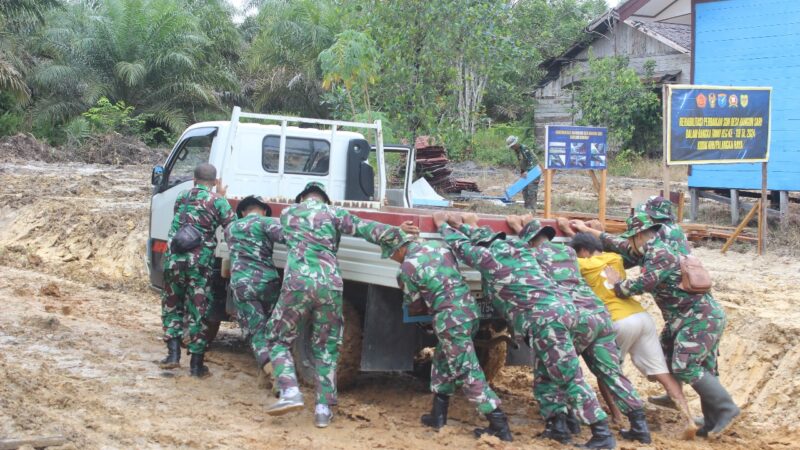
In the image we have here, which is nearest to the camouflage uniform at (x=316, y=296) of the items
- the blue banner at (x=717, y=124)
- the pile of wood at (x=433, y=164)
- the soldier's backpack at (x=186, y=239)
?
the soldier's backpack at (x=186, y=239)

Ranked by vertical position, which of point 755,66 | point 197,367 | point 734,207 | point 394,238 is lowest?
point 197,367

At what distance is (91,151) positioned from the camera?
891 inches

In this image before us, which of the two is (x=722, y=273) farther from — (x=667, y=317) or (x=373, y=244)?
(x=373, y=244)

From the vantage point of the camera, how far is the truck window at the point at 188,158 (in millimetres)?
8789

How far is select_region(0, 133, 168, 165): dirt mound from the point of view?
72.0 ft

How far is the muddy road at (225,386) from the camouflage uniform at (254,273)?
0.64 metres

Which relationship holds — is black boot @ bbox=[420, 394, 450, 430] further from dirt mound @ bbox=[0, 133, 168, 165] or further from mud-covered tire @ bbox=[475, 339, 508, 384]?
dirt mound @ bbox=[0, 133, 168, 165]

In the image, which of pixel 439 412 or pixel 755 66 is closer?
pixel 439 412

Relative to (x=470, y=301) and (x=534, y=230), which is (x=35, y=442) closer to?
(x=470, y=301)

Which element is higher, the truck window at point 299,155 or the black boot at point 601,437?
the truck window at point 299,155

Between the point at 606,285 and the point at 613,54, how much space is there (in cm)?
1997

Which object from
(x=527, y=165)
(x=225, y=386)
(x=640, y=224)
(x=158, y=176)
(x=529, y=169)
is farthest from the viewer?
(x=527, y=165)

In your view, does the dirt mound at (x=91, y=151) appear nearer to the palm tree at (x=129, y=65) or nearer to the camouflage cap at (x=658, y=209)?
the palm tree at (x=129, y=65)

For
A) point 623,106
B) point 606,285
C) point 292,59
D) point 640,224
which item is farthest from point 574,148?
point 292,59
